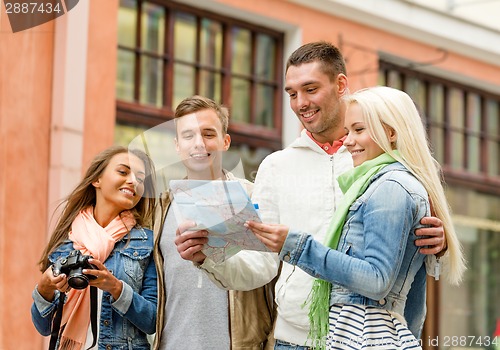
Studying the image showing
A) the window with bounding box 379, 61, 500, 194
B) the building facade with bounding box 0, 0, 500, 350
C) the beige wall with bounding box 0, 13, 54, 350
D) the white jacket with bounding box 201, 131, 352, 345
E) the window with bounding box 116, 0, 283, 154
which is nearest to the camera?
the white jacket with bounding box 201, 131, 352, 345

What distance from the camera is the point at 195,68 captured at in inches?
392

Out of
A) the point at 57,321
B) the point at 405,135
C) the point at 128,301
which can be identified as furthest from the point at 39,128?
the point at 405,135

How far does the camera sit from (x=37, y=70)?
8633 millimetres

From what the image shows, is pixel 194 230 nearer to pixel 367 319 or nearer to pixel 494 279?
pixel 367 319

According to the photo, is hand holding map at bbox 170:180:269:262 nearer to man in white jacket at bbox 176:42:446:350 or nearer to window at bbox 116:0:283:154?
man in white jacket at bbox 176:42:446:350

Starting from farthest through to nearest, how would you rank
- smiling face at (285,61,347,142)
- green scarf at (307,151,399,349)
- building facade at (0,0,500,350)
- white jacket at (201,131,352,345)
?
building facade at (0,0,500,350), smiling face at (285,61,347,142), white jacket at (201,131,352,345), green scarf at (307,151,399,349)

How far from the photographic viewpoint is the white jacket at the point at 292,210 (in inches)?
154

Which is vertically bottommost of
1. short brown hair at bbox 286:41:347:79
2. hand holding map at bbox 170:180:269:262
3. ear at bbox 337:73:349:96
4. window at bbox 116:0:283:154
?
hand holding map at bbox 170:180:269:262

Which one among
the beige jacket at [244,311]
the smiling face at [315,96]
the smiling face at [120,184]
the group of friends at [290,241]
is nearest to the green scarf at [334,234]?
the group of friends at [290,241]

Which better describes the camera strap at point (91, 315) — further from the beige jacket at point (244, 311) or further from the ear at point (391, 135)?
the ear at point (391, 135)

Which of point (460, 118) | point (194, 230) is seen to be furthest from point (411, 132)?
point (460, 118)

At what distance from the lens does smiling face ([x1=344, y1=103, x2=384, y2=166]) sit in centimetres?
347

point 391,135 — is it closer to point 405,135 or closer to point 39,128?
point 405,135

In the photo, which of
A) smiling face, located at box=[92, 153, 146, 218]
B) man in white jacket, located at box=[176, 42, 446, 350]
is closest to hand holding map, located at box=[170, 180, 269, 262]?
man in white jacket, located at box=[176, 42, 446, 350]
